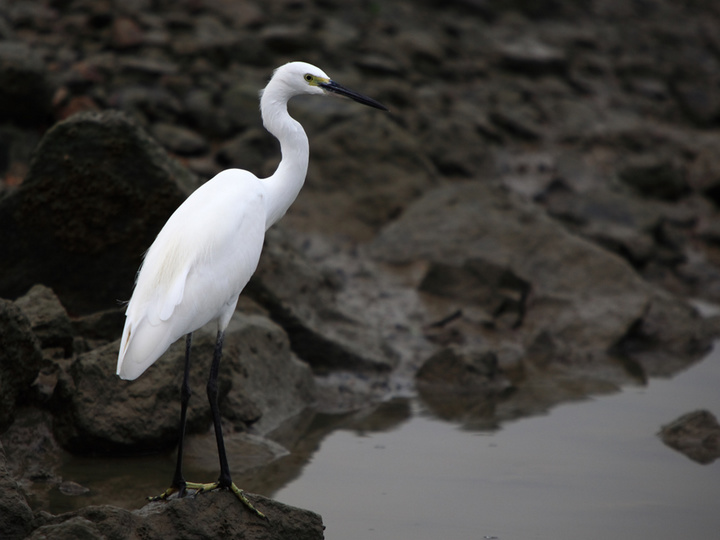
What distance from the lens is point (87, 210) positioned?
6.04m

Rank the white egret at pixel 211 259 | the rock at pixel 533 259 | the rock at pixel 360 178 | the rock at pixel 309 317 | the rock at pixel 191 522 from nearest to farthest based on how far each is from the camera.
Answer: the rock at pixel 191 522, the white egret at pixel 211 259, the rock at pixel 309 317, the rock at pixel 533 259, the rock at pixel 360 178

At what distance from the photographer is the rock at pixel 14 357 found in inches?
181

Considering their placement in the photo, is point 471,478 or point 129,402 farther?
point 471,478

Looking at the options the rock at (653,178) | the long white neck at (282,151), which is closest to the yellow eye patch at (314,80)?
the long white neck at (282,151)

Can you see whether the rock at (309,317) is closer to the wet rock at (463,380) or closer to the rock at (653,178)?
the wet rock at (463,380)

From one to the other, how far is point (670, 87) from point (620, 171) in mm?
4052

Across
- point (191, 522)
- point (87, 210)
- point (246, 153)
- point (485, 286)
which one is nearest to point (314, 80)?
point (87, 210)

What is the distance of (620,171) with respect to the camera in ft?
39.4

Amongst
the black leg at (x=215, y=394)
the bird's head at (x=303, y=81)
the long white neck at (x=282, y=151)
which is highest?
the bird's head at (x=303, y=81)

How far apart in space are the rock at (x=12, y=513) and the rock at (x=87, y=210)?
2539 mm

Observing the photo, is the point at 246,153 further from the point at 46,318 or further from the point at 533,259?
the point at 46,318

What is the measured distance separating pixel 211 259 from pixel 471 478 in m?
2.15

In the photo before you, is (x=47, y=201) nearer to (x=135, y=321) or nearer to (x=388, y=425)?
(x=135, y=321)

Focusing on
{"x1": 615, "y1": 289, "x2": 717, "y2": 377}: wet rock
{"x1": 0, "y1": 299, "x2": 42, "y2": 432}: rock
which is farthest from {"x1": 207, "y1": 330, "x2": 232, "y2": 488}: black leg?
{"x1": 615, "y1": 289, "x2": 717, "y2": 377}: wet rock
